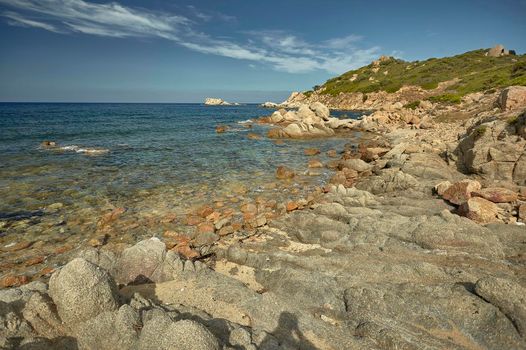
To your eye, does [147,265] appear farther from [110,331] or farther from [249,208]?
[249,208]

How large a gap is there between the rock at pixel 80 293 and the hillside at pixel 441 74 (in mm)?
78230

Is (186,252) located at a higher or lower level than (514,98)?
lower

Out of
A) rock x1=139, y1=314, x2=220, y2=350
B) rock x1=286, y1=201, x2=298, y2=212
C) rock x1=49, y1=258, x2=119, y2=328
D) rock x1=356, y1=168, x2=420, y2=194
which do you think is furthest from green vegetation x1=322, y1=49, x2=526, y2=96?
rock x1=49, y1=258, x2=119, y2=328

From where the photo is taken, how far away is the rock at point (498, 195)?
13.5 meters

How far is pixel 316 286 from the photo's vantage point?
27.9 ft

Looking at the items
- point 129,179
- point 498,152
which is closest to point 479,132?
point 498,152

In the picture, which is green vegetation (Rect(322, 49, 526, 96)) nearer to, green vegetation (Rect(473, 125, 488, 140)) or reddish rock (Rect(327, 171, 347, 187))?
green vegetation (Rect(473, 125, 488, 140))

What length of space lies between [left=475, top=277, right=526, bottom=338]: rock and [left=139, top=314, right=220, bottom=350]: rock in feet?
20.7

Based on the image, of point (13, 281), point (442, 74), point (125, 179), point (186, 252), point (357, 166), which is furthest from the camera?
point (442, 74)

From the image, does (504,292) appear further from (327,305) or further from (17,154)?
(17,154)

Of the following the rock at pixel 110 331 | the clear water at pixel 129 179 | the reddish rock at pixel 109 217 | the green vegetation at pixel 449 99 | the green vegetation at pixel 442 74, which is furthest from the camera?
the green vegetation at pixel 442 74

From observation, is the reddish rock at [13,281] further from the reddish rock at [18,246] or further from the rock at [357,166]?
the rock at [357,166]

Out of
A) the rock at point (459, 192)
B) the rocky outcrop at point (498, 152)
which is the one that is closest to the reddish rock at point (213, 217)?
the rock at point (459, 192)

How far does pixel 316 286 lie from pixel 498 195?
10.4 metres
